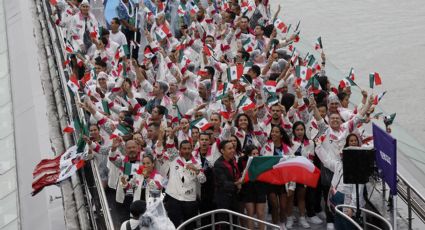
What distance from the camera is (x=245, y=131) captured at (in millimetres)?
10430

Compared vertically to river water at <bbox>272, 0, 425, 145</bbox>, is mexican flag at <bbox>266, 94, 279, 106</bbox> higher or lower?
lower

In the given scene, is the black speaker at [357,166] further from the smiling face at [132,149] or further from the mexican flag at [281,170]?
the smiling face at [132,149]

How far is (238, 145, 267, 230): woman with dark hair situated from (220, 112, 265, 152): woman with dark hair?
0.36 m

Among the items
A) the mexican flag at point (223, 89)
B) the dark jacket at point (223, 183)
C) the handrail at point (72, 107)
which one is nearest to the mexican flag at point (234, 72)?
the mexican flag at point (223, 89)

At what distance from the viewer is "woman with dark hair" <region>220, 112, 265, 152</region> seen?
10.3 m

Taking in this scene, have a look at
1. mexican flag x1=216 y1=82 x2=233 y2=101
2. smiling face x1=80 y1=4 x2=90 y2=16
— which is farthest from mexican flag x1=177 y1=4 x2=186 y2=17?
mexican flag x1=216 y1=82 x2=233 y2=101

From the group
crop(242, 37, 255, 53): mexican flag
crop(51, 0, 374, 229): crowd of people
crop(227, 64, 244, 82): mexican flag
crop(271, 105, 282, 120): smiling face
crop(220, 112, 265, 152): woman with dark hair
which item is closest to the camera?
crop(51, 0, 374, 229): crowd of people

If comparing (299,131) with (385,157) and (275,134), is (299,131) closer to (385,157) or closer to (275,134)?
(275,134)

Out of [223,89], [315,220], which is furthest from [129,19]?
[315,220]

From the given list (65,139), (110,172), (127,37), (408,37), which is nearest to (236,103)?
(110,172)

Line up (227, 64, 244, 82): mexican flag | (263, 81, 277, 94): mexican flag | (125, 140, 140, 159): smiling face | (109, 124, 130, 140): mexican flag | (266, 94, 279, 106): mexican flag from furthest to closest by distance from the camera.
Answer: (227, 64, 244, 82): mexican flag < (263, 81, 277, 94): mexican flag < (266, 94, 279, 106): mexican flag < (109, 124, 130, 140): mexican flag < (125, 140, 140, 159): smiling face

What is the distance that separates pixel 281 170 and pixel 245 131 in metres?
0.80

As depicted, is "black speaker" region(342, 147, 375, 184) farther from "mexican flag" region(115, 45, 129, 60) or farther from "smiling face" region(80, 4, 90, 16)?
"smiling face" region(80, 4, 90, 16)

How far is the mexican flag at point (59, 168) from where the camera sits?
35.1 feet
